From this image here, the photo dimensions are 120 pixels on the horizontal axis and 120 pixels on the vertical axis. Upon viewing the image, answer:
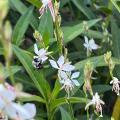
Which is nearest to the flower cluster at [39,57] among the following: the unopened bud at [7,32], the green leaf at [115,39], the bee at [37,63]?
the bee at [37,63]

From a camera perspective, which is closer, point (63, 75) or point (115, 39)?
point (63, 75)

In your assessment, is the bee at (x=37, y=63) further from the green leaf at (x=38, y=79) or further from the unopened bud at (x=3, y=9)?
the unopened bud at (x=3, y=9)

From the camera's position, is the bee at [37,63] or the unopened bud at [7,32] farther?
the bee at [37,63]

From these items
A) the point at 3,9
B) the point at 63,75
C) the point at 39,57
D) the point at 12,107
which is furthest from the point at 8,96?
the point at 39,57

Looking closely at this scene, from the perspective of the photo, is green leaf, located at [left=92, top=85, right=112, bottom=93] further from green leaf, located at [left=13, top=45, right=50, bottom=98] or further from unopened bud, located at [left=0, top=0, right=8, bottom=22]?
unopened bud, located at [left=0, top=0, right=8, bottom=22]

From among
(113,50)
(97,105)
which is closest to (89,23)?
(113,50)

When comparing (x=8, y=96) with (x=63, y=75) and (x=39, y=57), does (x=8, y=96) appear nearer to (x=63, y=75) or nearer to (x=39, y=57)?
(x=63, y=75)

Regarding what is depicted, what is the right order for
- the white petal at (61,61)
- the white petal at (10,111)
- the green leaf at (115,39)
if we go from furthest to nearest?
1. the green leaf at (115,39)
2. the white petal at (61,61)
3. the white petal at (10,111)

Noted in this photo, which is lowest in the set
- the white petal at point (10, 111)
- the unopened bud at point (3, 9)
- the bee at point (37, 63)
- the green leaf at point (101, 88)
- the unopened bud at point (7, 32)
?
the green leaf at point (101, 88)

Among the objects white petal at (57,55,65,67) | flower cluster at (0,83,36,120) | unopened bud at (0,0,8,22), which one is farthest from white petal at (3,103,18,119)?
white petal at (57,55,65,67)

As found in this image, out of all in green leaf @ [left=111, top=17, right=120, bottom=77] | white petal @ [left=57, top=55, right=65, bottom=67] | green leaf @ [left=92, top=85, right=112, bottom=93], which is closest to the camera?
white petal @ [left=57, top=55, right=65, bottom=67]

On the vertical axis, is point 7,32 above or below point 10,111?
above

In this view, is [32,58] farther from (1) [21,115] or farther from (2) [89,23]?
(1) [21,115]
